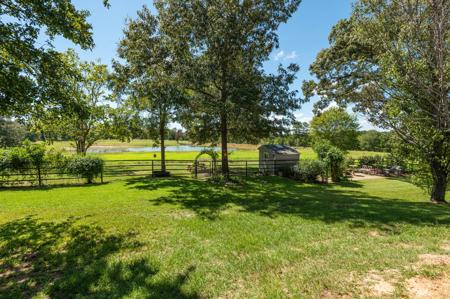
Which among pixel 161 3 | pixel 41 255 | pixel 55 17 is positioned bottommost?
pixel 41 255

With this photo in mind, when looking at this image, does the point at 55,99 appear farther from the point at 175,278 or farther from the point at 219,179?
the point at 219,179

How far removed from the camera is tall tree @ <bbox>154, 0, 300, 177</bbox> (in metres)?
11.4

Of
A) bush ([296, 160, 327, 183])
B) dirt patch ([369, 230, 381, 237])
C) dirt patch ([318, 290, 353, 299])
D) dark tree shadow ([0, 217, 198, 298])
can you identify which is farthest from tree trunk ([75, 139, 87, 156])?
dirt patch ([318, 290, 353, 299])

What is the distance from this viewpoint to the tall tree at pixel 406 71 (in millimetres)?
6094

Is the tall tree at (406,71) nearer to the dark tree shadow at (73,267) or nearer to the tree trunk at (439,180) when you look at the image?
the tree trunk at (439,180)

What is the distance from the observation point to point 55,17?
5.54 m

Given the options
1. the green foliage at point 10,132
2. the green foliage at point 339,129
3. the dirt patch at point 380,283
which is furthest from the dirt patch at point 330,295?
the green foliage at point 10,132

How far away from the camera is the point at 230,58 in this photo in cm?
1248

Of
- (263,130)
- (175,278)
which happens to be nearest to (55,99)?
(175,278)

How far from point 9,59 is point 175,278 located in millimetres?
6568

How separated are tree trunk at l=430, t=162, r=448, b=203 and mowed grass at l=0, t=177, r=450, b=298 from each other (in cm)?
454

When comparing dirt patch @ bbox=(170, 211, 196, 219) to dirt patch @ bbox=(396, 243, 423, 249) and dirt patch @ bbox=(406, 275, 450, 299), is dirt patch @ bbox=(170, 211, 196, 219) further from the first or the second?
dirt patch @ bbox=(406, 275, 450, 299)

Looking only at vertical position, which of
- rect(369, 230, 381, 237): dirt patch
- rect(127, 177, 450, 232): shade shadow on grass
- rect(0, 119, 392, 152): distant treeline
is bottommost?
rect(127, 177, 450, 232): shade shadow on grass

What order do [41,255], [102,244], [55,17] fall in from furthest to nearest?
[55,17] < [102,244] < [41,255]
